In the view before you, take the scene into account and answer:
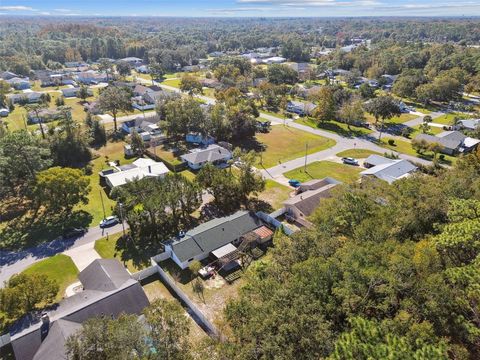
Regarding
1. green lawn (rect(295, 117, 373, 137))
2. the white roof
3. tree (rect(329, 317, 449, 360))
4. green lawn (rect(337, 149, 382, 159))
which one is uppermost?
tree (rect(329, 317, 449, 360))

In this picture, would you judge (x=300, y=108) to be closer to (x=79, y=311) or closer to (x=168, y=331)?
(x=79, y=311)

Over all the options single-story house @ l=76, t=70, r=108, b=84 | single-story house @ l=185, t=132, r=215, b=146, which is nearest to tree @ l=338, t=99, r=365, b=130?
single-story house @ l=185, t=132, r=215, b=146

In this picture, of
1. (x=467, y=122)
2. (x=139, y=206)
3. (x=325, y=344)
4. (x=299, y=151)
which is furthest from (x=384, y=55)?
(x=325, y=344)

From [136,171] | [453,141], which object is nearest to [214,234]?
[136,171]

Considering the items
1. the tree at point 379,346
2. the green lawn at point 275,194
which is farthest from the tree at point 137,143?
the tree at point 379,346

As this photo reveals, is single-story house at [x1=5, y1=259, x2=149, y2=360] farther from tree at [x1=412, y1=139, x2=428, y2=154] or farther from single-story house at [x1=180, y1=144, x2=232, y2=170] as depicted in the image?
tree at [x1=412, y1=139, x2=428, y2=154]
